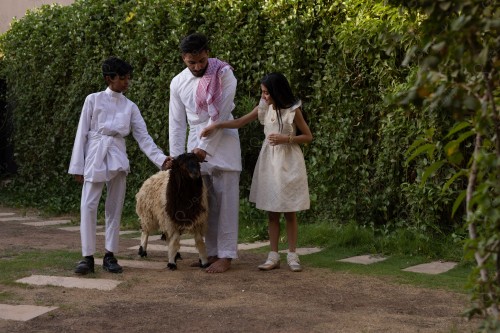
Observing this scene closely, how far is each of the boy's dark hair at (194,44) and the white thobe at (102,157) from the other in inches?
31.1

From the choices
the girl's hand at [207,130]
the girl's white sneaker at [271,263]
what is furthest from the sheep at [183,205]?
the girl's white sneaker at [271,263]

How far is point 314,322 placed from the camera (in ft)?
15.9

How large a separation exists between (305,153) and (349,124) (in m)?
0.77

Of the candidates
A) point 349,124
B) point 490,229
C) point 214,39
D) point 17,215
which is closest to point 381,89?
point 349,124

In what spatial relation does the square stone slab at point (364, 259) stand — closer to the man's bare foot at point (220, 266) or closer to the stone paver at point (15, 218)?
the man's bare foot at point (220, 266)

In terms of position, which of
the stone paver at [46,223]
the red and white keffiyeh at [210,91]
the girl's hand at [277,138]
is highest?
the red and white keffiyeh at [210,91]

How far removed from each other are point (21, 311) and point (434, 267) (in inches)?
136

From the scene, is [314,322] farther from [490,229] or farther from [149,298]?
[490,229]

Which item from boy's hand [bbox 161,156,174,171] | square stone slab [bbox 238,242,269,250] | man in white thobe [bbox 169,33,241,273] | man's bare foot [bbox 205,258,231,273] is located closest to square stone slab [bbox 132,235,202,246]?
square stone slab [bbox 238,242,269,250]

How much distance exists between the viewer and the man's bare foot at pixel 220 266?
21.7ft

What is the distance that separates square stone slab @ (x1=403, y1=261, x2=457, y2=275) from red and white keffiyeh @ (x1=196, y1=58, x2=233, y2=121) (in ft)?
6.91

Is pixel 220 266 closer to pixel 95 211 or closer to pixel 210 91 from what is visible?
pixel 95 211

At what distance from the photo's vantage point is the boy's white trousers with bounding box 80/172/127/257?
21.8 ft

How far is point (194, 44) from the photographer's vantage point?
651 cm
